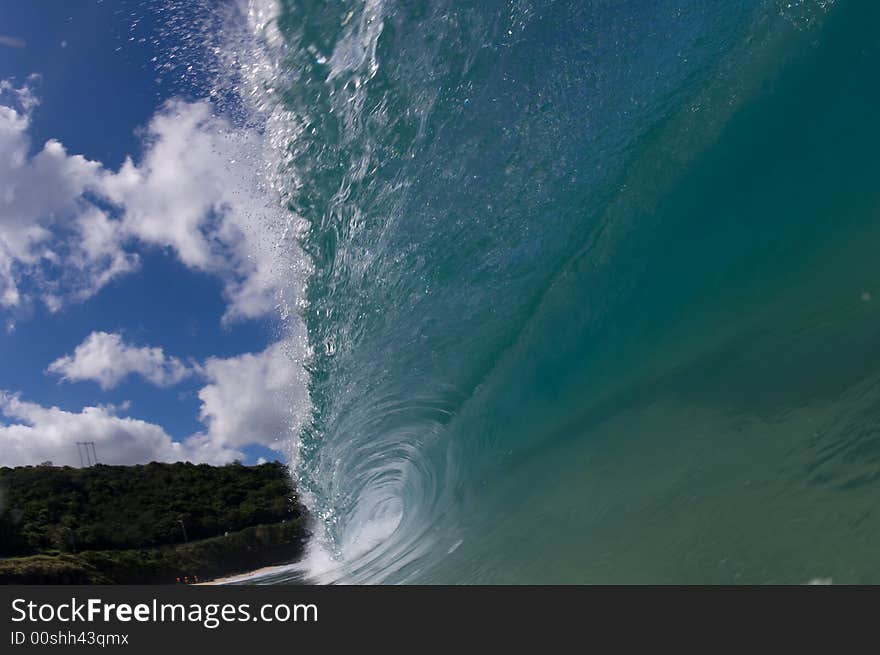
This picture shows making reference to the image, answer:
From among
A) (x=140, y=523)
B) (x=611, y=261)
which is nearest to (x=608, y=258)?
(x=611, y=261)

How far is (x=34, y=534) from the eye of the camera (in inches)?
1403

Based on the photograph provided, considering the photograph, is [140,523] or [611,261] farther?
[140,523]

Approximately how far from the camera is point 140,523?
42.4 m

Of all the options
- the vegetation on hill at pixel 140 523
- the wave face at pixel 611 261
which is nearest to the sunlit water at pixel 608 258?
the wave face at pixel 611 261

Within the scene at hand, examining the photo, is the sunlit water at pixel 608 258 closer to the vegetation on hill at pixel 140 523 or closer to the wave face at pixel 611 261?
the wave face at pixel 611 261

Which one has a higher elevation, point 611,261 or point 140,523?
point 140,523

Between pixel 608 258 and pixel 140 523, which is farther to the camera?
pixel 140 523

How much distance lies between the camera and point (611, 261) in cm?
583

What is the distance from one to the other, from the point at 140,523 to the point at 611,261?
4637 cm

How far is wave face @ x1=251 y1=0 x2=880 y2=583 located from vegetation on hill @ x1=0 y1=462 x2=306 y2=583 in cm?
2191

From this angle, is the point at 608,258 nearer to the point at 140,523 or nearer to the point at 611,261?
the point at 611,261

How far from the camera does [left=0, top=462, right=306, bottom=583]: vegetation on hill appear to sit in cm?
3234
